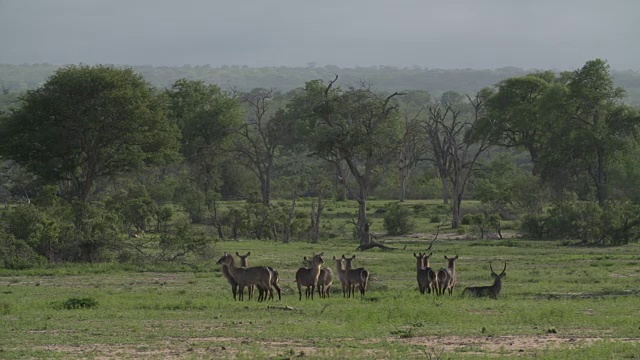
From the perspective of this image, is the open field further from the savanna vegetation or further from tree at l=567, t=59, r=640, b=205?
tree at l=567, t=59, r=640, b=205

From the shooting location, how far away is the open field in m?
13.7

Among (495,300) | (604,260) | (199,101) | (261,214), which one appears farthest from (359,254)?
(199,101)

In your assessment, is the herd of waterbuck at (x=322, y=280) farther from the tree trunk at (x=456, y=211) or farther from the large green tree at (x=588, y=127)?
the large green tree at (x=588, y=127)

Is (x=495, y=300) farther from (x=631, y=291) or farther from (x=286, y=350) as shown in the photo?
(x=286, y=350)

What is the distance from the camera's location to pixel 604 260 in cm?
3250

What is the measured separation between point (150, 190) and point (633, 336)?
41.9 m

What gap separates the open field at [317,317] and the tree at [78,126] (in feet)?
39.7

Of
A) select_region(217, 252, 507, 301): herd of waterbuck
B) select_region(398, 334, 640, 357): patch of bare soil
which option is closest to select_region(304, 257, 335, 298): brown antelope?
select_region(217, 252, 507, 301): herd of waterbuck

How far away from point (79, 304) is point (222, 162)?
45591 millimetres

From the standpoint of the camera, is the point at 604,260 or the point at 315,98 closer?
the point at 604,260

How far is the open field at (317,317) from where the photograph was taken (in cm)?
1373

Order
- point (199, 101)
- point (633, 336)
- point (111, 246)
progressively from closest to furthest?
1. point (633, 336)
2. point (111, 246)
3. point (199, 101)

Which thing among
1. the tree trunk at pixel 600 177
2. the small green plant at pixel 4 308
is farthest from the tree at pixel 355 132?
the small green plant at pixel 4 308

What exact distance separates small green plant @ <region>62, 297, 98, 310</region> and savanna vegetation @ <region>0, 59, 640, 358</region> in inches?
1.8
